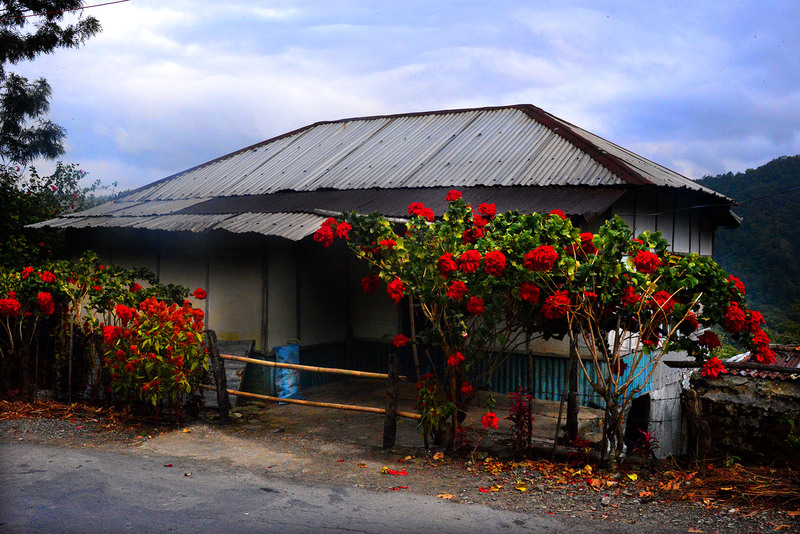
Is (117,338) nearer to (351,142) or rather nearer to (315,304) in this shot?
(315,304)

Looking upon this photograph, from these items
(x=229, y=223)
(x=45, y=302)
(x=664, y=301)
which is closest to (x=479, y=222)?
(x=664, y=301)

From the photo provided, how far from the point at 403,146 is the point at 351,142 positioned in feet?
5.35

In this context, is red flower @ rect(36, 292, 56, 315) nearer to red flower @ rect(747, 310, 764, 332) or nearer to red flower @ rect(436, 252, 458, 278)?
red flower @ rect(436, 252, 458, 278)

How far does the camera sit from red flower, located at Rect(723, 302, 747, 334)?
583 cm

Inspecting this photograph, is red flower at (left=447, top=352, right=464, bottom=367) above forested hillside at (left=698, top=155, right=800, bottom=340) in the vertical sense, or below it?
below

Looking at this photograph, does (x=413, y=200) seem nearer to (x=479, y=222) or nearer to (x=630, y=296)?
(x=479, y=222)

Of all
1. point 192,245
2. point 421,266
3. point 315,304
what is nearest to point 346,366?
point 315,304

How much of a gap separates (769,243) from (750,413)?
59.0ft

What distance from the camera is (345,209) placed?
1090cm

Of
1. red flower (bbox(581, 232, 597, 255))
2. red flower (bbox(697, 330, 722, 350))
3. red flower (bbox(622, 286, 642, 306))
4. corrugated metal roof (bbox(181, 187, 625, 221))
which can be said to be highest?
corrugated metal roof (bbox(181, 187, 625, 221))

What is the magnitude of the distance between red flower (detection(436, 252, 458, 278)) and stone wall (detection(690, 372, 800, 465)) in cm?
355

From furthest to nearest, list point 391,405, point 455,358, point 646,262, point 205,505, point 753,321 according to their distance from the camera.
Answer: point 391,405
point 455,358
point 753,321
point 646,262
point 205,505

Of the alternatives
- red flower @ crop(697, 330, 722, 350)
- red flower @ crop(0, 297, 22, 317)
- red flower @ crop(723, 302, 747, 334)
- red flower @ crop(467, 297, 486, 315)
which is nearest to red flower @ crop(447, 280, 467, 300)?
red flower @ crop(467, 297, 486, 315)

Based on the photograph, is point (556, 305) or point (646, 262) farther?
point (556, 305)
